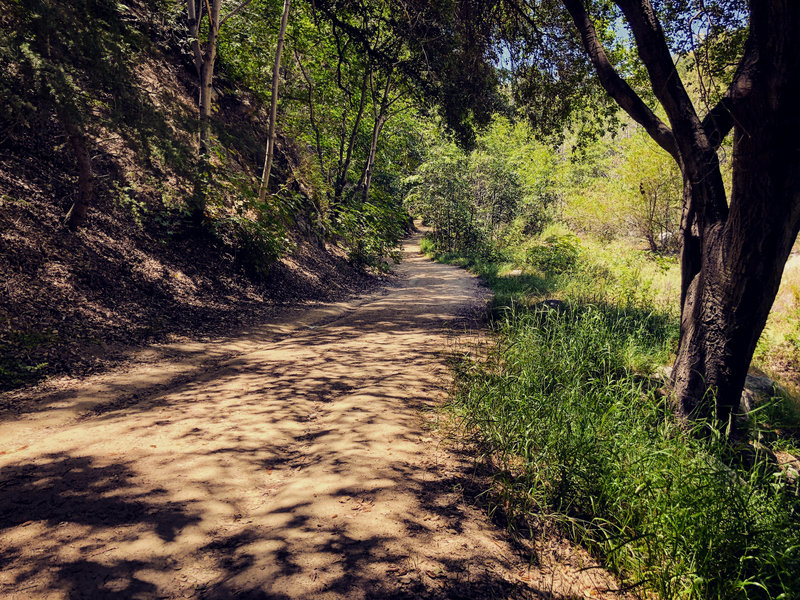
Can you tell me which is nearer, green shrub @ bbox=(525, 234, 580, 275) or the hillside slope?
the hillside slope

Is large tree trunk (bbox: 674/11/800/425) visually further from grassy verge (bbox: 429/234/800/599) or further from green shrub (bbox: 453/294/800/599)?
green shrub (bbox: 453/294/800/599)

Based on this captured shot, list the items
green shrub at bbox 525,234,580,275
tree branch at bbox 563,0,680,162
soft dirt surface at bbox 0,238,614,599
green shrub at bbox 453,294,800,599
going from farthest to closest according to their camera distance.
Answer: green shrub at bbox 525,234,580,275 < tree branch at bbox 563,0,680,162 < green shrub at bbox 453,294,800,599 < soft dirt surface at bbox 0,238,614,599

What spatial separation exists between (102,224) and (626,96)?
7.85 meters

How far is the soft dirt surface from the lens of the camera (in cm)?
198

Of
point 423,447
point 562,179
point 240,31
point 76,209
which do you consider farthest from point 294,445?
point 562,179

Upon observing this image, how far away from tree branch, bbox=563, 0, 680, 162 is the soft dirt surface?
3838 millimetres

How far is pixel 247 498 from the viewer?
2.70 metres

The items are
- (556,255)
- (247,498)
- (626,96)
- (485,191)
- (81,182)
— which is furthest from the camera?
(485,191)

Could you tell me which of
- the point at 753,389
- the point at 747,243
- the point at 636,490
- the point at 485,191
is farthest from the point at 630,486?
the point at 485,191

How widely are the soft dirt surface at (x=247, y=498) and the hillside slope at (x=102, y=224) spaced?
1.12 meters

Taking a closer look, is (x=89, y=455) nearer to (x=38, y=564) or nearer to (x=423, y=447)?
(x=38, y=564)

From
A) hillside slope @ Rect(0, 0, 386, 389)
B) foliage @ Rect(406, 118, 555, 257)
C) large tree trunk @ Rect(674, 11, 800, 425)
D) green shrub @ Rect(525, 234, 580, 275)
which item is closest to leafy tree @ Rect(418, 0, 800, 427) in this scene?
large tree trunk @ Rect(674, 11, 800, 425)

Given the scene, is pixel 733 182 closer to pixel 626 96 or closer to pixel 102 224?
pixel 626 96

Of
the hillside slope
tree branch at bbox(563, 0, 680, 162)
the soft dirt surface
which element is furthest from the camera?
tree branch at bbox(563, 0, 680, 162)
